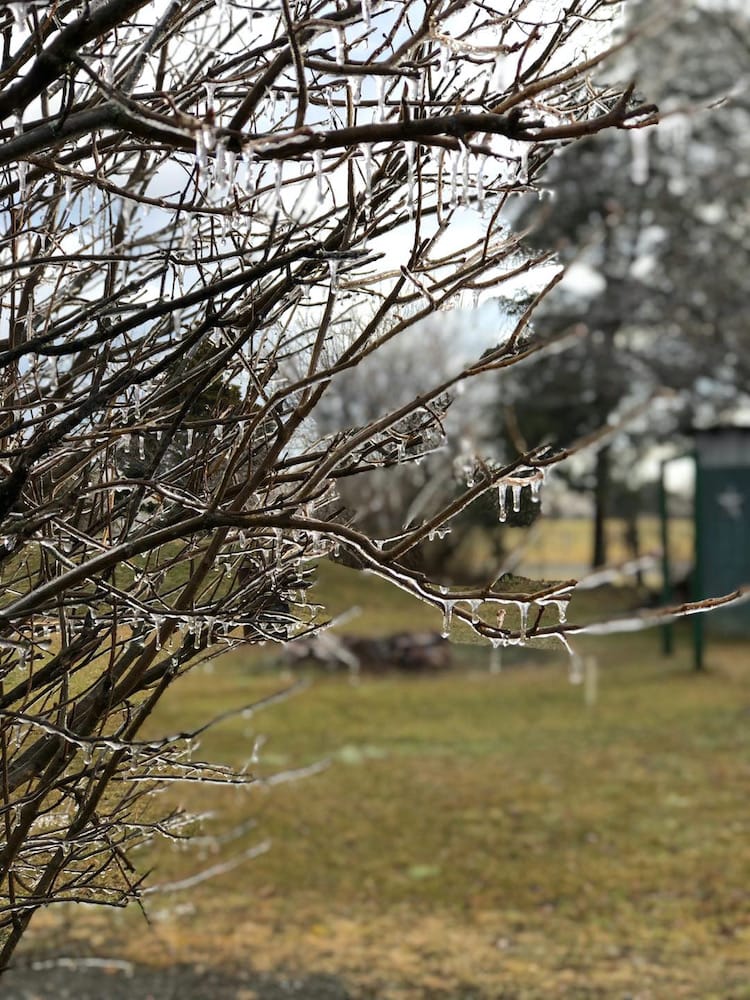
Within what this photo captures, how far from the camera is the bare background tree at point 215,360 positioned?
1837mm

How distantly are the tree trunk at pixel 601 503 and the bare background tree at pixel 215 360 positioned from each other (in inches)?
789

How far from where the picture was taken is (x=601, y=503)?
75.8 feet

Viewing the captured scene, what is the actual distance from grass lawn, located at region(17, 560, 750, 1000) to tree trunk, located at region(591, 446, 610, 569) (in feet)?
32.7

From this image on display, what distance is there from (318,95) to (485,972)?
4208mm

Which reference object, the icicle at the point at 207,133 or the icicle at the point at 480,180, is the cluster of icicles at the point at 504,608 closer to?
the icicle at the point at 480,180

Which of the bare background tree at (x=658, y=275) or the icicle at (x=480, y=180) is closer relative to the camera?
the icicle at (x=480, y=180)

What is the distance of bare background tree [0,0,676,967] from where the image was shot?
184 cm

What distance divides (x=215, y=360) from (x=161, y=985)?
392cm

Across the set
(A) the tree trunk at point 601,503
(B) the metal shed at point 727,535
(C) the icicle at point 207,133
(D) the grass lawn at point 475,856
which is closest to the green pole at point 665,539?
(B) the metal shed at point 727,535

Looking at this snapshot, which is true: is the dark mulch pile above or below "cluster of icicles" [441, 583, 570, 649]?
below

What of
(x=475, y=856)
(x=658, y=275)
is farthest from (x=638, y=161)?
(x=475, y=856)

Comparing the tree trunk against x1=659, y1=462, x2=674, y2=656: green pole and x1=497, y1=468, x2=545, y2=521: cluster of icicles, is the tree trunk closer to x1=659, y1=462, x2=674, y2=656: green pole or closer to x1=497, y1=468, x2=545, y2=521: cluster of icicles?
x1=659, y1=462, x2=674, y2=656: green pole

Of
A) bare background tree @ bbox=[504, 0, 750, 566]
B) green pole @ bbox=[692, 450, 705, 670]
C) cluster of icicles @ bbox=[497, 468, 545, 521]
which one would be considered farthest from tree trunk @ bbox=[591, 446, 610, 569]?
cluster of icicles @ bbox=[497, 468, 545, 521]

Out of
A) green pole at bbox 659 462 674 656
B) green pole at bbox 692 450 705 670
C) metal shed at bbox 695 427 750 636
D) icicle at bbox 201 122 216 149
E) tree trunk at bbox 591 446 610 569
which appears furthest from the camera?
tree trunk at bbox 591 446 610 569
